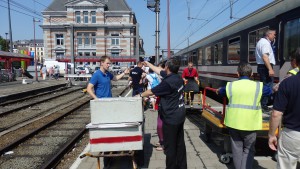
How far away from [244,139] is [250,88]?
72cm

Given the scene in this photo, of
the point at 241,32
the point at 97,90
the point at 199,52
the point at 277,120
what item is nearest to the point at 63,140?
the point at 97,90

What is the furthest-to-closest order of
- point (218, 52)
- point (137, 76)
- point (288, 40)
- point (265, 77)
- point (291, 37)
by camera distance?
1. point (218, 52)
2. point (137, 76)
3. point (288, 40)
4. point (291, 37)
5. point (265, 77)

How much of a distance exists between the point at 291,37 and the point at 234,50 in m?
4.29

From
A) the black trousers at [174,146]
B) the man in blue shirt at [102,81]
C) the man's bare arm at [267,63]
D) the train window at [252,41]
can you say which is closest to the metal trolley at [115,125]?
the black trousers at [174,146]

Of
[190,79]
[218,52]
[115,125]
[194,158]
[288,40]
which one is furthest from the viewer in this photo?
[218,52]

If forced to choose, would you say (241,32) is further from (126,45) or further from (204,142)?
(126,45)

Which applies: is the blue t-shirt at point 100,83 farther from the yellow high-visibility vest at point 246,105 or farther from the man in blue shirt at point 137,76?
the man in blue shirt at point 137,76

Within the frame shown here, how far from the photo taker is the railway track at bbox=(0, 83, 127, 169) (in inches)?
230

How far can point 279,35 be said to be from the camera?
7.62 m

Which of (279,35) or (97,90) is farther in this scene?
(279,35)

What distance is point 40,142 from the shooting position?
24.1 ft

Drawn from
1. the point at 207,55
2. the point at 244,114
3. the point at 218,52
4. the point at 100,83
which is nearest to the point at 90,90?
the point at 100,83

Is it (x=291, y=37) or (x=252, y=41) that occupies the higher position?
(x=252, y=41)

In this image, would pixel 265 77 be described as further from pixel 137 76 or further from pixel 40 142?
pixel 40 142
